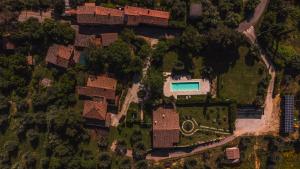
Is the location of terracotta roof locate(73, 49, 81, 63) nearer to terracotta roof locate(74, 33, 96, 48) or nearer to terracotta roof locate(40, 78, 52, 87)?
terracotta roof locate(74, 33, 96, 48)

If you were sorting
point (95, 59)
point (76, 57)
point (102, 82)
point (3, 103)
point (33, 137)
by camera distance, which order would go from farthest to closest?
point (76, 57), point (3, 103), point (33, 137), point (102, 82), point (95, 59)

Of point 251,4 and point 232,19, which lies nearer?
point 232,19

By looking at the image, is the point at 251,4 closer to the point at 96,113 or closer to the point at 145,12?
the point at 145,12

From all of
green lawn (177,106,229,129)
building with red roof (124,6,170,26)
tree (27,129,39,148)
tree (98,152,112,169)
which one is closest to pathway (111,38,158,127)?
building with red roof (124,6,170,26)

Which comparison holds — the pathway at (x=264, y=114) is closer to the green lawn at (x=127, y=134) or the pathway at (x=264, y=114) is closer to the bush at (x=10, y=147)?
the green lawn at (x=127, y=134)

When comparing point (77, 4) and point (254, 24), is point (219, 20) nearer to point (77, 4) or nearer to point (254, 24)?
point (254, 24)

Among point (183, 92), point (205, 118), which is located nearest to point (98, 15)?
point (183, 92)

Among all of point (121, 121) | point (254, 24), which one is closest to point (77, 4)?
point (121, 121)
